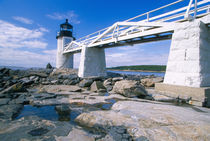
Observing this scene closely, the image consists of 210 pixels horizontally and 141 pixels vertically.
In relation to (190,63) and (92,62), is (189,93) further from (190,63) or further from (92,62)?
(92,62)

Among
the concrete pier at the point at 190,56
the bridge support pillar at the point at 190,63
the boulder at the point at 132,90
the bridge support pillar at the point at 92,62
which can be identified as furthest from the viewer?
the bridge support pillar at the point at 92,62

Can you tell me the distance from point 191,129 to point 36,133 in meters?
3.13

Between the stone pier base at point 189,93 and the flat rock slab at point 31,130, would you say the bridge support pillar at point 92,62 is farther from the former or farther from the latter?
the flat rock slab at point 31,130

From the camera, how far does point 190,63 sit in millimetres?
5648

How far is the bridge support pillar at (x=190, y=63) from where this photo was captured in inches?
210

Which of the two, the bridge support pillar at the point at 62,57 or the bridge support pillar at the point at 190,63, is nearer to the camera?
the bridge support pillar at the point at 190,63

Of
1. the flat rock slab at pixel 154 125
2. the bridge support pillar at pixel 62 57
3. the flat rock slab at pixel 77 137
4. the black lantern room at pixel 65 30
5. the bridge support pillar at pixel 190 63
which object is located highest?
the black lantern room at pixel 65 30

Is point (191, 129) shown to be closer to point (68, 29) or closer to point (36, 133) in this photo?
point (36, 133)

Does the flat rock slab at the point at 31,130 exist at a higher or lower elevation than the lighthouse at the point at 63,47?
lower

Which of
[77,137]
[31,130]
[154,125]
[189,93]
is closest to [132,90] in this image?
[189,93]

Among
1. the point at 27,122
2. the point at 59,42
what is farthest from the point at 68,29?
the point at 27,122

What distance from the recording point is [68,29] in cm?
2725

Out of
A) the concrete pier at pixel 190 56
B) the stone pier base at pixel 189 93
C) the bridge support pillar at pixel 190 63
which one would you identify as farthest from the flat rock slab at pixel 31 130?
the concrete pier at pixel 190 56

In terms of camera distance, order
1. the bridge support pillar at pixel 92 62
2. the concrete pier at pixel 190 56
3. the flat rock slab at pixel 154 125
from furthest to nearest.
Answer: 1. the bridge support pillar at pixel 92 62
2. the concrete pier at pixel 190 56
3. the flat rock slab at pixel 154 125
